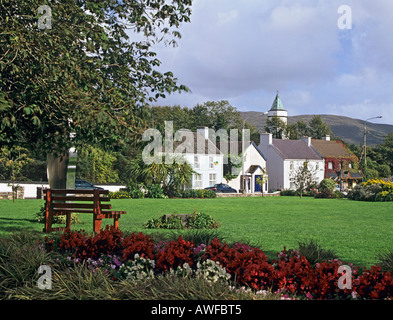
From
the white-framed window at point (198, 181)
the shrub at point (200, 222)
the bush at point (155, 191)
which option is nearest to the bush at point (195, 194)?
the bush at point (155, 191)

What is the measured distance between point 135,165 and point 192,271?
39.4m

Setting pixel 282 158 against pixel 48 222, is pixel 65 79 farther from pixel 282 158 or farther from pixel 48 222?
pixel 282 158

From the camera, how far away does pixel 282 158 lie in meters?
68.8

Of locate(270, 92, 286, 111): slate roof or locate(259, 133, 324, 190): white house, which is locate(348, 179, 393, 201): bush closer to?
locate(259, 133, 324, 190): white house

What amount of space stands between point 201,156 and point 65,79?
157 feet

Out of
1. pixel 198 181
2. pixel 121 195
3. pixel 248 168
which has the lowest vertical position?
pixel 121 195

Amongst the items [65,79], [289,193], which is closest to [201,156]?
[289,193]

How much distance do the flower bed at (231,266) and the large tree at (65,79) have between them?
9.03 feet

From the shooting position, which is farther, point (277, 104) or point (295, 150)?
point (277, 104)

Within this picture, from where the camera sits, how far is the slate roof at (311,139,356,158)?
254 ft

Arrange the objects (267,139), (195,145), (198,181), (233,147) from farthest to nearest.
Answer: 1. (267,139)
2. (233,147)
3. (195,145)
4. (198,181)

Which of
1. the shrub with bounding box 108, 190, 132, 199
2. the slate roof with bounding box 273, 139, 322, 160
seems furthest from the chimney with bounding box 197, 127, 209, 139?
the shrub with bounding box 108, 190, 132, 199
